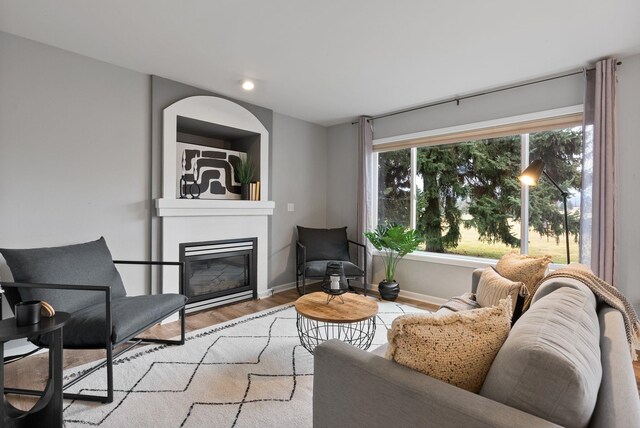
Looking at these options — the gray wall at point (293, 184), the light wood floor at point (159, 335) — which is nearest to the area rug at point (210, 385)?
the light wood floor at point (159, 335)

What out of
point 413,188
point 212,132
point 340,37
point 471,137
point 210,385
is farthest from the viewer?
point 413,188

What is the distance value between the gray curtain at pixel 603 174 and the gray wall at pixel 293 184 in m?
3.07

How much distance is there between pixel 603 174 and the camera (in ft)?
8.38

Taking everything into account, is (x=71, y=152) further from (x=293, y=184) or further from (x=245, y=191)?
(x=293, y=184)

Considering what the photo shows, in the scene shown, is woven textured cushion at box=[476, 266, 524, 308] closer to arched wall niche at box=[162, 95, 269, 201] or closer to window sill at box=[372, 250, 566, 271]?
window sill at box=[372, 250, 566, 271]

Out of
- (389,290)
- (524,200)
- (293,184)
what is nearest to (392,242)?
(389,290)

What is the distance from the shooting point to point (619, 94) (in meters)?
2.60

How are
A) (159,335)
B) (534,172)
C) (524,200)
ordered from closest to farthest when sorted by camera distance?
1. (534,172)
2. (159,335)
3. (524,200)

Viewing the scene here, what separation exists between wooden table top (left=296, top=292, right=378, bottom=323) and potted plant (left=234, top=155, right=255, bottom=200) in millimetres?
1859

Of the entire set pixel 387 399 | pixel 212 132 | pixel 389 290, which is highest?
pixel 212 132

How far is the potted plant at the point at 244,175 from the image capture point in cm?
383

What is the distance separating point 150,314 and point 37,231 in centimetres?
120

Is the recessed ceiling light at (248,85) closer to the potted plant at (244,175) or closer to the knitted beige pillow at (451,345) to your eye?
the potted plant at (244,175)

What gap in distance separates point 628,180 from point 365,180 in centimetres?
250
